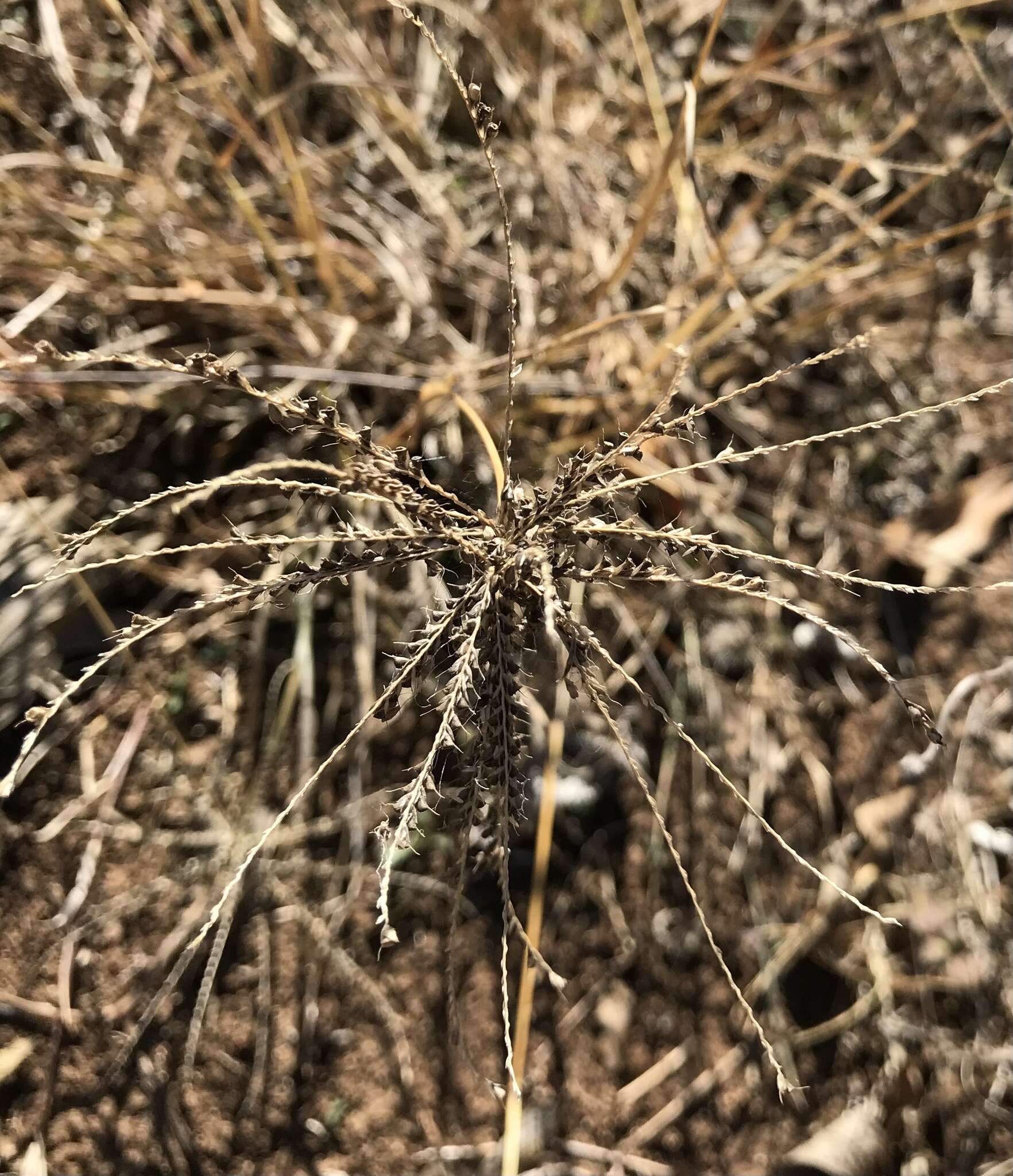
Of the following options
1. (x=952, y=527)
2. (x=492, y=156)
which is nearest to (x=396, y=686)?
(x=492, y=156)

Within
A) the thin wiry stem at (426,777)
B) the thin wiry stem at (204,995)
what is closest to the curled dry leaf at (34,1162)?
the thin wiry stem at (204,995)

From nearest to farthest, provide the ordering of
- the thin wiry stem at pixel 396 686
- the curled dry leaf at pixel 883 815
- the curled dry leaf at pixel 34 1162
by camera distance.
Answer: the thin wiry stem at pixel 396 686, the curled dry leaf at pixel 34 1162, the curled dry leaf at pixel 883 815

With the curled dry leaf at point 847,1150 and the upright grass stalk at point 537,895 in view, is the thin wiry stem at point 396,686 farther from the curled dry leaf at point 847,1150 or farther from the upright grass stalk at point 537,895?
the curled dry leaf at point 847,1150

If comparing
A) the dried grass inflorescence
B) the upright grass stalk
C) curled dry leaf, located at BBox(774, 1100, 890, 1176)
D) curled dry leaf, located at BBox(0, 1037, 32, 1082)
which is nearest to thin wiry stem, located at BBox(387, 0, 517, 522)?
the dried grass inflorescence

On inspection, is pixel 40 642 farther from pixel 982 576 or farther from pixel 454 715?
pixel 982 576

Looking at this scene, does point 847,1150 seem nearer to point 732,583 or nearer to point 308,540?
point 732,583

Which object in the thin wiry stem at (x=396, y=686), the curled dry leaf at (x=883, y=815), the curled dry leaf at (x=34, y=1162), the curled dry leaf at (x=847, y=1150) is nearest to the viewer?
the thin wiry stem at (x=396, y=686)

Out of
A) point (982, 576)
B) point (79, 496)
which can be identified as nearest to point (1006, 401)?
point (982, 576)

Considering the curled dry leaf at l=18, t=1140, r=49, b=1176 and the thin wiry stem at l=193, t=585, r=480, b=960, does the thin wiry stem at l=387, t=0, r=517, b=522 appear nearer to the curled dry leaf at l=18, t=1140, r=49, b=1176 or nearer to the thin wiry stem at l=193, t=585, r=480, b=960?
the thin wiry stem at l=193, t=585, r=480, b=960
